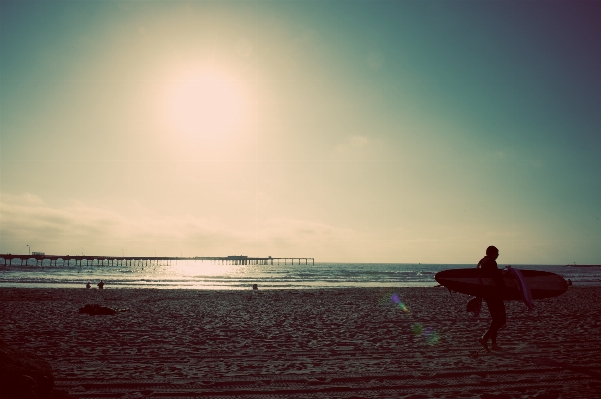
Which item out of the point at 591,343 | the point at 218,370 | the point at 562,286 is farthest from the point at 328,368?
the point at 562,286

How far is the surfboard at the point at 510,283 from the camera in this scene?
1005 cm

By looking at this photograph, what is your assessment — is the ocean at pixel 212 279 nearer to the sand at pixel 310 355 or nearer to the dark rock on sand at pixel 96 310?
the dark rock on sand at pixel 96 310

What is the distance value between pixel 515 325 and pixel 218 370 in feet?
32.3

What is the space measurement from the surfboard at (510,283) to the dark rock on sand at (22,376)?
8.56 m

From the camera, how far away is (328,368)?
7.60 m

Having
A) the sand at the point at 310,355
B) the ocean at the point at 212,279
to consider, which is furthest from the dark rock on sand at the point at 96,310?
the ocean at the point at 212,279

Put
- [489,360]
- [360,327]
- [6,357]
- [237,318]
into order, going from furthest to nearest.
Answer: [237,318]
[360,327]
[489,360]
[6,357]

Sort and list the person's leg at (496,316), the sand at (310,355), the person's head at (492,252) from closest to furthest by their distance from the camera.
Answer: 1. the sand at (310,355)
2. the person's leg at (496,316)
3. the person's head at (492,252)

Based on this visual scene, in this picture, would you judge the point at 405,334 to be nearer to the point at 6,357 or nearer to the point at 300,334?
the point at 300,334

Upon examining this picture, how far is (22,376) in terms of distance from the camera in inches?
178

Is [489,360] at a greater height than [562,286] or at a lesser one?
lesser

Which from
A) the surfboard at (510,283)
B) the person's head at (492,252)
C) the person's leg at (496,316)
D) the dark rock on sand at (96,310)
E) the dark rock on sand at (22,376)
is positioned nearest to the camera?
the dark rock on sand at (22,376)

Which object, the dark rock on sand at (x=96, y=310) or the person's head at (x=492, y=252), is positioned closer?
the person's head at (x=492, y=252)

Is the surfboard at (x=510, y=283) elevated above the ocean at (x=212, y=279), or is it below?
above
